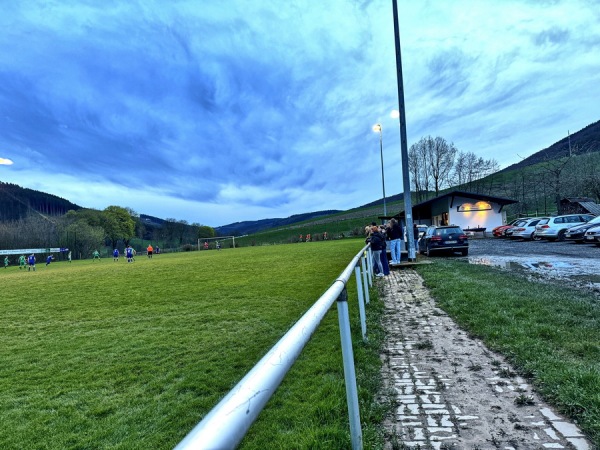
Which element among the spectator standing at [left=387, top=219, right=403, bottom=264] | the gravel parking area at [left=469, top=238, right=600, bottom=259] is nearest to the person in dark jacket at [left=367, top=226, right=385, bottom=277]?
the spectator standing at [left=387, top=219, right=403, bottom=264]

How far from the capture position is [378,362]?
423 cm

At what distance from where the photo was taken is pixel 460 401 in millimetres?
3201

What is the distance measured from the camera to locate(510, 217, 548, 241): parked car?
1030 inches

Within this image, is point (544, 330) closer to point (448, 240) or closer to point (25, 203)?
point (448, 240)

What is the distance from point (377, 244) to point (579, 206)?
39.7m

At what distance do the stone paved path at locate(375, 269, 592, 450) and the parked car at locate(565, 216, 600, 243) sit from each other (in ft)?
64.5

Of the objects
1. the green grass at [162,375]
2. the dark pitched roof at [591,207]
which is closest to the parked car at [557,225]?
the dark pitched roof at [591,207]

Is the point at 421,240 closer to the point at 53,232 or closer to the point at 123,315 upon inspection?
the point at 123,315

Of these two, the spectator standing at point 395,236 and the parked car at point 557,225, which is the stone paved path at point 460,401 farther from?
the parked car at point 557,225

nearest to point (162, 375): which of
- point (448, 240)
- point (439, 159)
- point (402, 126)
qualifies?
point (402, 126)

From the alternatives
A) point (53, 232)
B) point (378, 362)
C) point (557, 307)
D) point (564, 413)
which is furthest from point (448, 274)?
point (53, 232)

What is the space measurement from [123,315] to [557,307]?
9094 mm

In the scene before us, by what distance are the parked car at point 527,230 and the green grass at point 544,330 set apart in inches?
819

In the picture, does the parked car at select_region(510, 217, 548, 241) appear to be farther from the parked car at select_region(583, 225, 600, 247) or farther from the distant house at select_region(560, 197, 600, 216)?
the distant house at select_region(560, 197, 600, 216)
